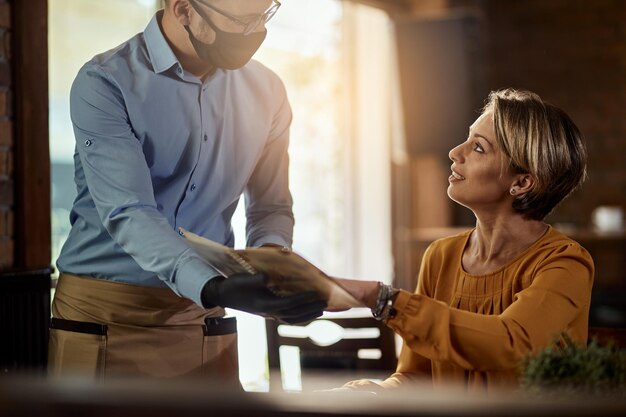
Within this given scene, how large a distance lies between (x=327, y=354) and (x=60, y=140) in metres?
0.92

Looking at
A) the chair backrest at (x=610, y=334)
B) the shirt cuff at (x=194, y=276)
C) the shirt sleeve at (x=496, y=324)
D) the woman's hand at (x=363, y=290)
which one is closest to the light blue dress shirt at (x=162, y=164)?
the shirt cuff at (x=194, y=276)

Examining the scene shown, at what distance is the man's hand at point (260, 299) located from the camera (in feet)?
4.68

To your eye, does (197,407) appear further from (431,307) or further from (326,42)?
(326,42)

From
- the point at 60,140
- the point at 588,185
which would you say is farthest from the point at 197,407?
the point at 588,185

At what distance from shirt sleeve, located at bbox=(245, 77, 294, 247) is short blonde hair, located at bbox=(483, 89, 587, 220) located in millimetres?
527

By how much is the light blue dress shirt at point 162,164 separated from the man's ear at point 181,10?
0.05 meters

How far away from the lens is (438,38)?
187 inches

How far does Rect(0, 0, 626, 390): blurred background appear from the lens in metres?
4.66

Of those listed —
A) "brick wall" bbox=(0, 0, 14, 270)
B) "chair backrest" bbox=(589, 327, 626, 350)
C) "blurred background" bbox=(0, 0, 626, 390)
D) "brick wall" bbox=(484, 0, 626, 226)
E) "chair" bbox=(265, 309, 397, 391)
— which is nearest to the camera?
"chair backrest" bbox=(589, 327, 626, 350)

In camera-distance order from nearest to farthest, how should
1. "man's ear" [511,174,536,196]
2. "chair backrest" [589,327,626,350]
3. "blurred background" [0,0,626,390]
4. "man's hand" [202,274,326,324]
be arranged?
"man's hand" [202,274,326,324]
"man's ear" [511,174,536,196]
"chair backrest" [589,327,626,350]
"blurred background" [0,0,626,390]

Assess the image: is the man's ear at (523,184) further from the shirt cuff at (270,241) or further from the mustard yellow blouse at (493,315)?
the shirt cuff at (270,241)

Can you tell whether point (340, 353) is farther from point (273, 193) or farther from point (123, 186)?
point (123, 186)

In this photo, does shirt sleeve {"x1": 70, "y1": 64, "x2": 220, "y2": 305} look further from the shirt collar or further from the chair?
the chair

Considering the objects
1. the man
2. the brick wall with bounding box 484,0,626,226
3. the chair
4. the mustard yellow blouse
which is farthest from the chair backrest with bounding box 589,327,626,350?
the brick wall with bounding box 484,0,626,226
